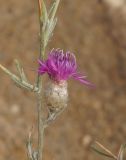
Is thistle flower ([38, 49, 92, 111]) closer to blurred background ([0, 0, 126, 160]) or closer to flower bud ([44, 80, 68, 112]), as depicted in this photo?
flower bud ([44, 80, 68, 112])

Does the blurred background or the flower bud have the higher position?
the flower bud

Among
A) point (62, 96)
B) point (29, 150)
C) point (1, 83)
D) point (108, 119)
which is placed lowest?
point (108, 119)

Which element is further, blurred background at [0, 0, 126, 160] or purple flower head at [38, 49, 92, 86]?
blurred background at [0, 0, 126, 160]

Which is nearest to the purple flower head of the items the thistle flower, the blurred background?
the thistle flower

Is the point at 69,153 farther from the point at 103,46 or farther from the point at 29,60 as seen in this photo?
the point at 103,46

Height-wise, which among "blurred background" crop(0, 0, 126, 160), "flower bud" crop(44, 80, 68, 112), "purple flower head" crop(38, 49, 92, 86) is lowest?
"blurred background" crop(0, 0, 126, 160)

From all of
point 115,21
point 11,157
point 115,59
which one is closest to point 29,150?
point 11,157

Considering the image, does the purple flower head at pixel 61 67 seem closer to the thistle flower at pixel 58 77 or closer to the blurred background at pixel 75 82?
the thistle flower at pixel 58 77
